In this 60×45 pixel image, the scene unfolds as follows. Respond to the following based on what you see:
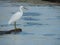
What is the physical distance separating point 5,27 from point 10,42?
13.3 ft

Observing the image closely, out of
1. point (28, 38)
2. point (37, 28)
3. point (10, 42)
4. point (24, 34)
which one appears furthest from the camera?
point (37, 28)

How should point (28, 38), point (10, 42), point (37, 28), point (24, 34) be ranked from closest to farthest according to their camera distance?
point (10, 42)
point (28, 38)
point (24, 34)
point (37, 28)

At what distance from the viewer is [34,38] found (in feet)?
44.7

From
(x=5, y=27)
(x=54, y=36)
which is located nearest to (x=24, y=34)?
(x=54, y=36)

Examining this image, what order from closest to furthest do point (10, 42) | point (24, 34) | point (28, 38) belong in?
point (10, 42), point (28, 38), point (24, 34)

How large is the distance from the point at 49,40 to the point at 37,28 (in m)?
3.23

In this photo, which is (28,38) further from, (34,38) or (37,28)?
(37,28)

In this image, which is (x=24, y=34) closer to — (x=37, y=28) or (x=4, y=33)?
(x=4, y=33)

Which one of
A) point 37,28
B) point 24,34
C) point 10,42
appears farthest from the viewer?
point 37,28

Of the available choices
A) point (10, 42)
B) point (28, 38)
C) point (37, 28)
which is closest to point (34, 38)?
point (28, 38)

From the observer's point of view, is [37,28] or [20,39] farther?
[37,28]

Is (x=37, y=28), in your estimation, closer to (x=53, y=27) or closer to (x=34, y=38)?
(x=53, y=27)

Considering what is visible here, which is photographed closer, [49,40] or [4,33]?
[49,40]

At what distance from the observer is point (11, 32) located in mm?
14773
